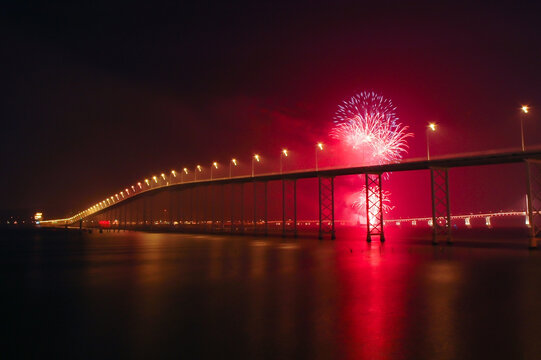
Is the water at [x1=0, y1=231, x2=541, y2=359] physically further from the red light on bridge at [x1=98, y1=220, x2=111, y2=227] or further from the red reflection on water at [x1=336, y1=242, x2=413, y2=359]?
the red light on bridge at [x1=98, y1=220, x2=111, y2=227]

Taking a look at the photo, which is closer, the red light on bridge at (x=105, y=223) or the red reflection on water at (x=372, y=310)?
the red reflection on water at (x=372, y=310)

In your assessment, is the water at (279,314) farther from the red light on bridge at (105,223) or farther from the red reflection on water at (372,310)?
the red light on bridge at (105,223)

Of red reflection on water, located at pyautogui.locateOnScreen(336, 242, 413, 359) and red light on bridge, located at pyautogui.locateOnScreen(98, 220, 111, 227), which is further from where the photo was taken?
red light on bridge, located at pyautogui.locateOnScreen(98, 220, 111, 227)

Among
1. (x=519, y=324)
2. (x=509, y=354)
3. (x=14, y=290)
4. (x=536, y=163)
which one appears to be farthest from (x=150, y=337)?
(x=536, y=163)

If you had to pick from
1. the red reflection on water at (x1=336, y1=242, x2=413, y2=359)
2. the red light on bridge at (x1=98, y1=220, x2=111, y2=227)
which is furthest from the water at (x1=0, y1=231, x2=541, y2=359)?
the red light on bridge at (x1=98, y1=220, x2=111, y2=227)

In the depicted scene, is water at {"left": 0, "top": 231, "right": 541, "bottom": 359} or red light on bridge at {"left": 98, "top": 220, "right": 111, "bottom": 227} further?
red light on bridge at {"left": 98, "top": 220, "right": 111, "bottom": 227}

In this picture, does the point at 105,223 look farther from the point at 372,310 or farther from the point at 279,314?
Answer: the point at 372,310

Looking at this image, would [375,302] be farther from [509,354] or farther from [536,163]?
[536,163]

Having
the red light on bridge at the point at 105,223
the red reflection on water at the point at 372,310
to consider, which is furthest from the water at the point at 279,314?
the red light on bridge at the point at 105,223

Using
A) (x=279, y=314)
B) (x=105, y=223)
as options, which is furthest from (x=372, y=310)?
(x=105, y=223)

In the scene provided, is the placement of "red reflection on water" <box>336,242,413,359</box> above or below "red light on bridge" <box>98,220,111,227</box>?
below
